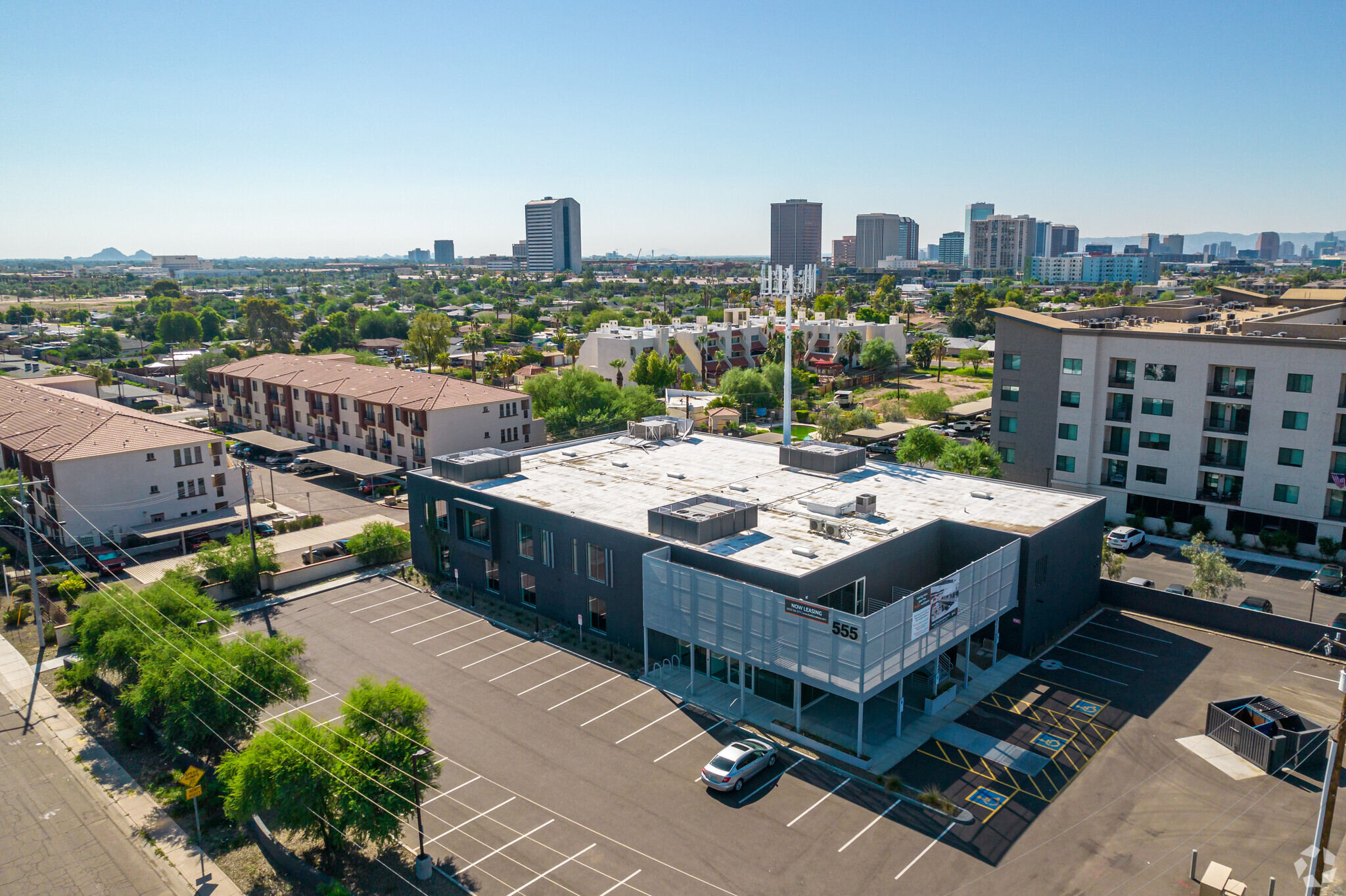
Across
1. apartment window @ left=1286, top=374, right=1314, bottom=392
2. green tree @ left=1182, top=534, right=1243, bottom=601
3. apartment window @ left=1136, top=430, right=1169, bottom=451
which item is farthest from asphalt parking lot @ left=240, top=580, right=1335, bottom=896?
apartment window @ left=1136, top=430, right=1169, bottom=451

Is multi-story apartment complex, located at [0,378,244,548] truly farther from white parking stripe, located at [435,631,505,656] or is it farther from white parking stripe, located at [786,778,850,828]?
white parking stripe, located at [786,778,850,828]

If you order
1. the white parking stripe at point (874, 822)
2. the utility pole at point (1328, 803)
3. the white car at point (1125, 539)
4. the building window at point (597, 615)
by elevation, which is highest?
the utility pole at point (1328, 803)

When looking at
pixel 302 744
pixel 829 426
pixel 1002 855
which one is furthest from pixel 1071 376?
pixel 302 744

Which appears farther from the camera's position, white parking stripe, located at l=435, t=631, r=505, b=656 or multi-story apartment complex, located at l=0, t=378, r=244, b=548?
multi-story apartment complex, located at l=0, t=378, r=244, b=548

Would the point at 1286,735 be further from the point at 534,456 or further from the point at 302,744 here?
the point at 534,456

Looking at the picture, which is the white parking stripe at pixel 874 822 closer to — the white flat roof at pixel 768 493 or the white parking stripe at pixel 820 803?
the white parking stripe at pixel 820 803

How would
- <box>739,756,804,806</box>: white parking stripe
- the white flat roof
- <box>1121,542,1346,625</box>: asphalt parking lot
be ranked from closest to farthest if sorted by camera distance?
<box>739,756,804,806</box>: white parking stripe
the white flat roof
<box>1121,542,1346,625</box>: asphalt parking lot

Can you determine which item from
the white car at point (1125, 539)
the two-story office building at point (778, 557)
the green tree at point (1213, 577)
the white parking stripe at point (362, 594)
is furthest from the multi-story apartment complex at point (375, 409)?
the green tree at point (1213, 577)
